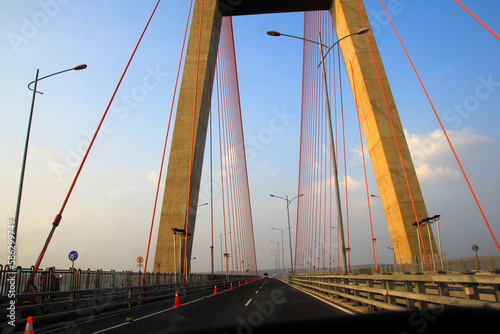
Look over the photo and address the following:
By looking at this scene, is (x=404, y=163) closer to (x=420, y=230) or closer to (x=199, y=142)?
(x=420, y=230)

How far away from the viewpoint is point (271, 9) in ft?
108

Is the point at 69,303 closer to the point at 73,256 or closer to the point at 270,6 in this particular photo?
the point at 73,256

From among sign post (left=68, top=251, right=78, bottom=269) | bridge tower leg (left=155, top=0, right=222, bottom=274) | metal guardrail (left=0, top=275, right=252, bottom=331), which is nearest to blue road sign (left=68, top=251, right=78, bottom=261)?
sign post (left=68, top=251, right=78, bottom=269)

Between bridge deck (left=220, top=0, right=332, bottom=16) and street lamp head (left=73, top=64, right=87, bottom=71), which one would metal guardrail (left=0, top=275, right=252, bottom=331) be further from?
bridge deck (left=220, top=0, right=332, bottom=16)

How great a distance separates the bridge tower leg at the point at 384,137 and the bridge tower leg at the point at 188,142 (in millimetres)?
11174

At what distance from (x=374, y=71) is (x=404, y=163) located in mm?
7330

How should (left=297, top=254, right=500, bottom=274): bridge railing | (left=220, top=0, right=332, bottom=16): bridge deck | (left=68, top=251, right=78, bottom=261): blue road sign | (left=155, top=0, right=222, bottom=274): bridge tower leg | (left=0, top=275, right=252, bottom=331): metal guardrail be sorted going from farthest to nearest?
(left=220, top=0, right=332, bottom=16): bridge deck
(left=155, top=0, right=222, bottom=274): bridge tower leg
(left=68, top=251, right=78, bottom=261): blue road sign
(left=297, top=254, right=500, bottom=274): bridge railing
(left=0, top=275, right=252, bottom=331): metal guardrail

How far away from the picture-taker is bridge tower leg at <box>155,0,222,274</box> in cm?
2598

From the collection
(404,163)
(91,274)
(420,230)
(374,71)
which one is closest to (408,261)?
(420,230)

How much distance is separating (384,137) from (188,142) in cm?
1454

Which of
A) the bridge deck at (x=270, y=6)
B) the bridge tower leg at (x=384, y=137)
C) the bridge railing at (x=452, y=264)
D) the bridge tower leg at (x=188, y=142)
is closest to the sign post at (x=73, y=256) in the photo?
the bridge tower leg at (x=188, y=142)

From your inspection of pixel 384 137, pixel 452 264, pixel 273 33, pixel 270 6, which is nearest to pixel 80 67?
pixel 273 33

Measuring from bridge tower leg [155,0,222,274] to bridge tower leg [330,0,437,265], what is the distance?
11174 mm

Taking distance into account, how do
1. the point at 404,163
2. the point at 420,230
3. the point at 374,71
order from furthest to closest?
the point at 374,71 → the point at 404,163 → the point at 420,230
